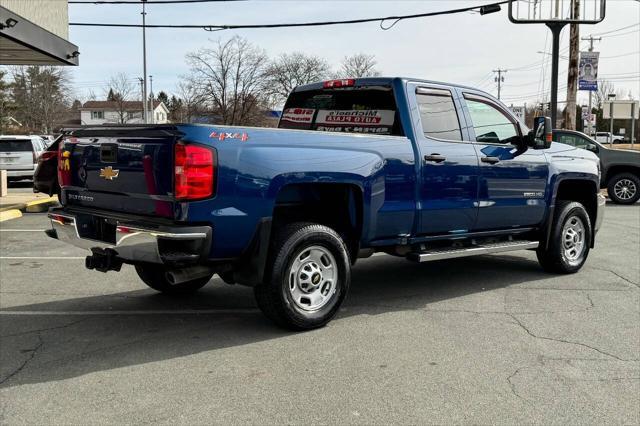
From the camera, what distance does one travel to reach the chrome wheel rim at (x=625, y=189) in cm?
1680

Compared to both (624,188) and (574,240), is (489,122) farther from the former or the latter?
(624,188)

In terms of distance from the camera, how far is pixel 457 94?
21.0ft

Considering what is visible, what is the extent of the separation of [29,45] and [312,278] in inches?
386

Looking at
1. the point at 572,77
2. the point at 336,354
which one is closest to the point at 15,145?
the point at 336,354

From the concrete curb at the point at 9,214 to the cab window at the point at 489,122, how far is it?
1018 centimetres

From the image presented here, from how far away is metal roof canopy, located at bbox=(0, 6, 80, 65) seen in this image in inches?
440

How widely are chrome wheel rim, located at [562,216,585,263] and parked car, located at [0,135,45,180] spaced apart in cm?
1770

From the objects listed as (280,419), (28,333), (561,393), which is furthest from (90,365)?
(561,393)

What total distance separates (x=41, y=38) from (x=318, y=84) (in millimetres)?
8563

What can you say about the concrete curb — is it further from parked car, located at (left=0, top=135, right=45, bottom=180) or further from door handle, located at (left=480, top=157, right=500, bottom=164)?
door handle, located at (left=480, top=157, right=500, bottom=164)

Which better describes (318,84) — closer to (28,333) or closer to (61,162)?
(61,162)

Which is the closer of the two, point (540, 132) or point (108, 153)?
point (108, 153)

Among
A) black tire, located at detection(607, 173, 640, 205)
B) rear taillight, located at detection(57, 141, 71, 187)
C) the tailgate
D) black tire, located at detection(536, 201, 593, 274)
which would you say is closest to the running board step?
black tire, located at detection(536, 201, 593, 274)

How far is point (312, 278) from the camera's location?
16.8 ft
